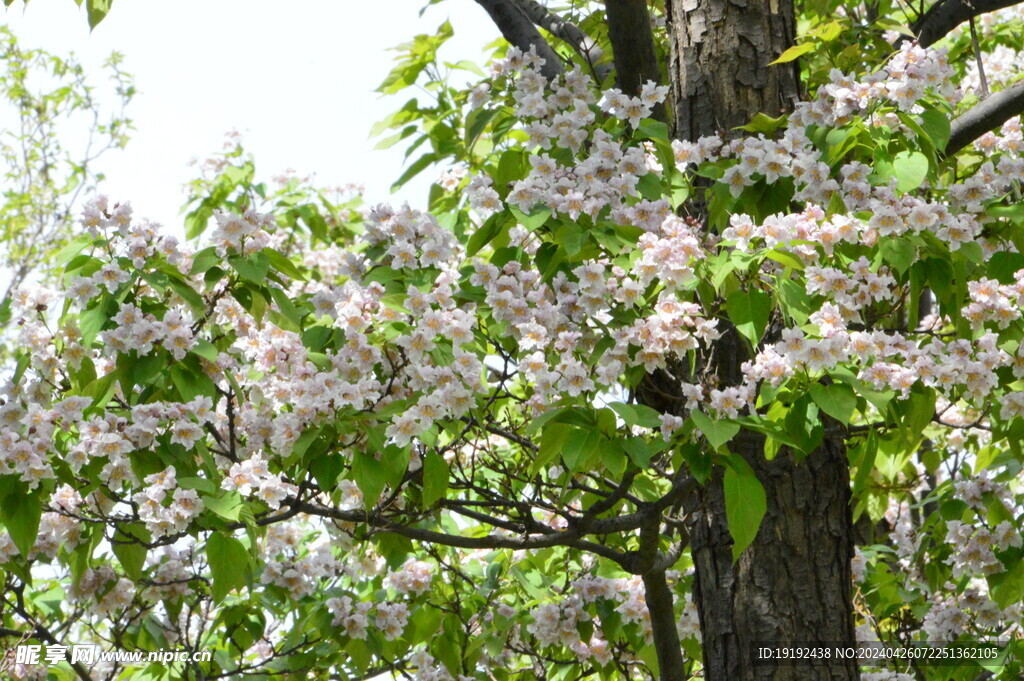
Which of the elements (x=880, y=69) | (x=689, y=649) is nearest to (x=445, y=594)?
(x=689, y=649)

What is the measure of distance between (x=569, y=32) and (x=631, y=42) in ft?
1.66

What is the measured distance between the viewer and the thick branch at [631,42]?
9.29ft

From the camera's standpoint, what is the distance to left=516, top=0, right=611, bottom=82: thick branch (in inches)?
128

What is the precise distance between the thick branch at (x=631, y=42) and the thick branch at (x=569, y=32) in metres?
0.32

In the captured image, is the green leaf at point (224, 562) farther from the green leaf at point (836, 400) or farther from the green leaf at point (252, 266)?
the green leaf at point (836, 400)

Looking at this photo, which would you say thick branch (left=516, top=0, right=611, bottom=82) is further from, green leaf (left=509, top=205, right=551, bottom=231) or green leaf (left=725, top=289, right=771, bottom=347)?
green leaf (left=725, top=289, right=771, bottom=347)

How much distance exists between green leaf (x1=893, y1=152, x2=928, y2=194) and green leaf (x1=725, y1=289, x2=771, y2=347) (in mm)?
374

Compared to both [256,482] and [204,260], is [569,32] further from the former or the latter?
[256,482]

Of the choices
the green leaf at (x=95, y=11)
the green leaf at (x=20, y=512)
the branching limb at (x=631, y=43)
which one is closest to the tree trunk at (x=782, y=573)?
the branching limb at (x=631, y=43)

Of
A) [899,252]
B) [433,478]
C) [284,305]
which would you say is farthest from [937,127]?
[284,305]

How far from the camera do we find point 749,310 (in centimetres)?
190

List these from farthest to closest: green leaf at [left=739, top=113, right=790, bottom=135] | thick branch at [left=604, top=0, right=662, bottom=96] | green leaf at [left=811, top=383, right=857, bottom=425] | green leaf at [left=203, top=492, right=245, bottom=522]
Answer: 1. thick branch at [left=604, top=0, right=662, bottom=96]
2. green leaf at [left=739, top=113, right=790, bottom=135]
3. green leaf at [left=203, top=492, right=245, bottom=522]
4. green leaf at [left=811, top=383, right=857, bottom=425]

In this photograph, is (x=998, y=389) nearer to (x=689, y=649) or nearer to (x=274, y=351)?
(x=689, y=649)

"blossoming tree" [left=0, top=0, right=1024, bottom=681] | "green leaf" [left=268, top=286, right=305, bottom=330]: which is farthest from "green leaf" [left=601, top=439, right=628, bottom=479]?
"green leaf" [left=268, top=286, right=305, bottom=330]
